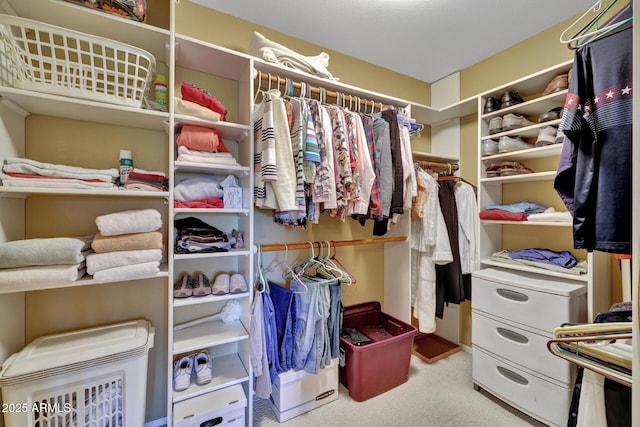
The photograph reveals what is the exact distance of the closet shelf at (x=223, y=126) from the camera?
4.48 feet

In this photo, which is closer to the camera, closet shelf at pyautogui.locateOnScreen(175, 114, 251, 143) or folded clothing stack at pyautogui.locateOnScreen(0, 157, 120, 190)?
folded clothing stack at pyautogui.locateOnScreen(0, 157, 120, 190)

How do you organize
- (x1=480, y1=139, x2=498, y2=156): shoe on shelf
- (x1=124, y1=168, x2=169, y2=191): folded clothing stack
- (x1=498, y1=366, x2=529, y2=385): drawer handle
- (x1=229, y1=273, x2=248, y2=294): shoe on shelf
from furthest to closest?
(x1=480, y1=139, x2=498, y2=156): shoe on shelf
(x1=498, y1=366, x2=529, y2=385): drawer handle
(x1=229, y1=273, x2=248, y2=294): shoe on shelf
(x1=124, y1=168, x2=169, y2=191): folded clothing stack

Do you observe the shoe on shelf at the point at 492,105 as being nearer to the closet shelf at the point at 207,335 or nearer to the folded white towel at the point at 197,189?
the folded white towel at the point at 197,189

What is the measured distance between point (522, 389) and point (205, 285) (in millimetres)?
1974

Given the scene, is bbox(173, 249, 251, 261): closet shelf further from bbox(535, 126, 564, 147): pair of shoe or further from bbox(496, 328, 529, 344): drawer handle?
bbox(535, 126, 564, 147): pair of shoe

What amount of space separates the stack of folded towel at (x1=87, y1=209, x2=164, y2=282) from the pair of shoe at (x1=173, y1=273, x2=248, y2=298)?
0.22 meters

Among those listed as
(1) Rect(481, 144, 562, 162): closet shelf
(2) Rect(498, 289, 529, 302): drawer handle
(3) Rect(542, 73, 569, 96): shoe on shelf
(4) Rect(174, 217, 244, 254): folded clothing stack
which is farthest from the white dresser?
(4) Rect(174, 217, 244, 254): folded clothing stack

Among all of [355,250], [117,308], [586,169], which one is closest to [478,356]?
[355,250]

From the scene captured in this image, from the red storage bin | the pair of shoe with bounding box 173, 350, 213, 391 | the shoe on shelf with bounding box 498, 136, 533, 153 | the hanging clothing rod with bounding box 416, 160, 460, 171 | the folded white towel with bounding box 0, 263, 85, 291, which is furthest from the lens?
the hanging clothing rod with bounding box 416, 160, 460, 171

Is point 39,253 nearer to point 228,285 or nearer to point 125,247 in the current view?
point 125,247

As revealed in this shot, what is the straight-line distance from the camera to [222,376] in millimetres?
1500

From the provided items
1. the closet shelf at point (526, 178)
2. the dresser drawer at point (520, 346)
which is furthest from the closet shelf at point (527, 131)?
the dresser drawer at point (520, 346)

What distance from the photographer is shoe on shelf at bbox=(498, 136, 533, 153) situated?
6.07 feet

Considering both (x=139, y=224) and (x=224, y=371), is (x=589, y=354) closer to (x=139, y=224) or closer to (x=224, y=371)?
(x=224, y=371)
